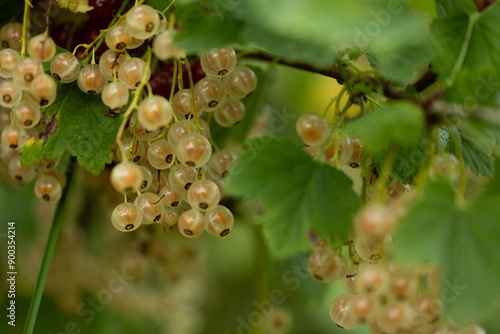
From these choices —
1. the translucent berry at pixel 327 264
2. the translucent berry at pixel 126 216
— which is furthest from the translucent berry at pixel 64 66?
the translucent berry at pixel 327 264

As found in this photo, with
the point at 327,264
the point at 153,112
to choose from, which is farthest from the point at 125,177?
the point at 327,264

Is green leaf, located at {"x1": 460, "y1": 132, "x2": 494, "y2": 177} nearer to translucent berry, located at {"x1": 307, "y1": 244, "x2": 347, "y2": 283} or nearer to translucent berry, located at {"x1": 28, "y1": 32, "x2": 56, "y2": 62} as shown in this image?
translucent berry, located at {"x1": 307, "y1": 244, "x2": 347, "y2": 283}

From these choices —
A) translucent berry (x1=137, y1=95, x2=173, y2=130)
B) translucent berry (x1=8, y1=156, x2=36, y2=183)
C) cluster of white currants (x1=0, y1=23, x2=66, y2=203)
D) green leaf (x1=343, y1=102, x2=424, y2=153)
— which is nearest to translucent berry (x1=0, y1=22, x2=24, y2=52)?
cluster of white currants (x1=0, y1=23, x2=66, y2=203)

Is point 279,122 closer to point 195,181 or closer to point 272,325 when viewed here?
point 272,325

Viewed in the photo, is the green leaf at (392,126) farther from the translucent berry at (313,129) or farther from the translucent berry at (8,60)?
the translucent berry at (8,60)

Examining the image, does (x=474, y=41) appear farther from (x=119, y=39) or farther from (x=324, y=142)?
(x=119, y=39)

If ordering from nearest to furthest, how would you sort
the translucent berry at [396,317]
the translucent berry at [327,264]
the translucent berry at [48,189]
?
1. the translucent berry at [396,317]
2. the translucent berry at [327,264]
3. the translucent berry at [48,189]
